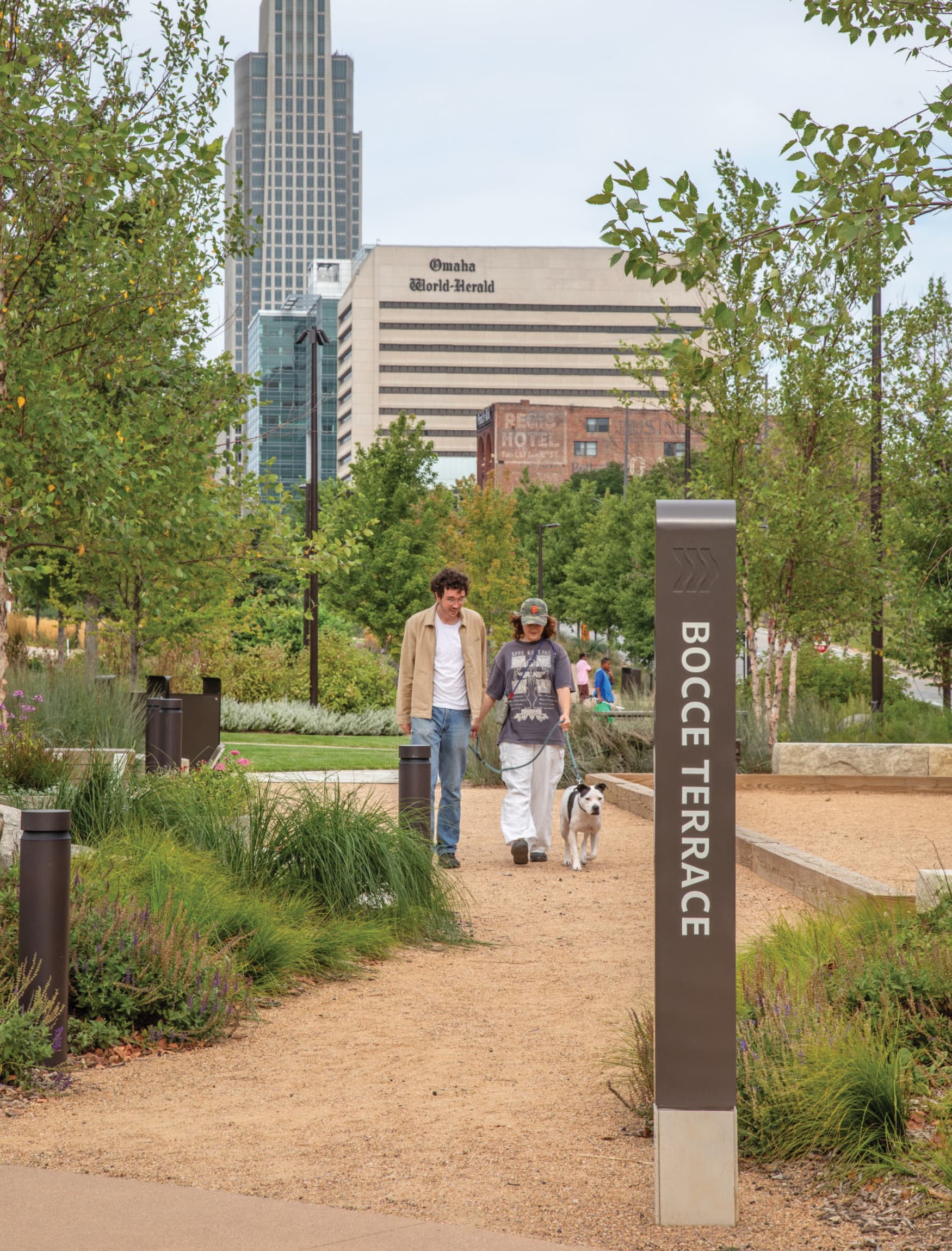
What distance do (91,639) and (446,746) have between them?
13.5 metres

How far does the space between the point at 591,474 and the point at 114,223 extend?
9110 cm

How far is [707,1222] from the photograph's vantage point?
365 cm

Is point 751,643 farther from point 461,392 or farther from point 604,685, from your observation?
point 461,392

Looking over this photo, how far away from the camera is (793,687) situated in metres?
22.8

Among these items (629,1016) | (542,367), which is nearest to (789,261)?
(629,1016)

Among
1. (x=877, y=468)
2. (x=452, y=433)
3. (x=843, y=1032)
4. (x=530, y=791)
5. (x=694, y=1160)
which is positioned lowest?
(x=694, y=1160)

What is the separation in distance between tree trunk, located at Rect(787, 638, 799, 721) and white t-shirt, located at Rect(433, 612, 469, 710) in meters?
9.23

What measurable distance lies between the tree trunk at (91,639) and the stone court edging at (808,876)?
8.73 metres

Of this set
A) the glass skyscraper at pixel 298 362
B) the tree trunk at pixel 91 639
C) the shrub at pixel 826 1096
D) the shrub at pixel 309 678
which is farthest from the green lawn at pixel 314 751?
the glass skyscraper at pixel 298 362

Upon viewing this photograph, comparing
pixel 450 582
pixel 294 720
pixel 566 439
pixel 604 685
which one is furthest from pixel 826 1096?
pixel 566 439

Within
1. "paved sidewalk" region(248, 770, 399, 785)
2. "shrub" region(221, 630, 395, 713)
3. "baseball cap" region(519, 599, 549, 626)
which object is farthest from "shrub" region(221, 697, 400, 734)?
"baseball cap" region(519, 599, 549, 626)

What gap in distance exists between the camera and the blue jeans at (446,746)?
980 cm

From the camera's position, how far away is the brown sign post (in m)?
3.65

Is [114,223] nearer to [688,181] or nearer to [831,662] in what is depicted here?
[688,181]
